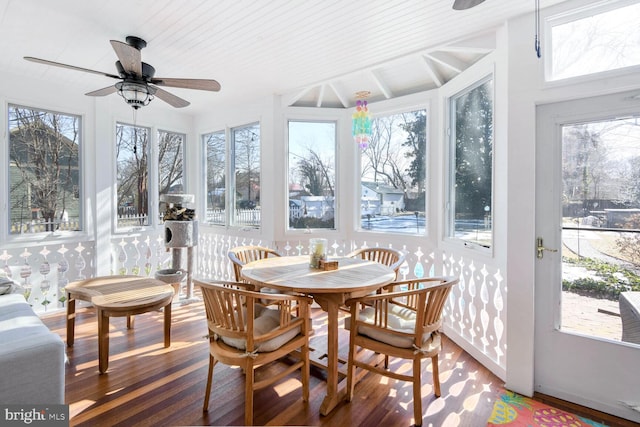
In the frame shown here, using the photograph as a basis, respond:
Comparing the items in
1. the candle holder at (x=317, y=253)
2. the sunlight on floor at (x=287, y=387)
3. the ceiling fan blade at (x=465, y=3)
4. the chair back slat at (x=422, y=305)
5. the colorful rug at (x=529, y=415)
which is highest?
the ceiling fan blade at (x=465, y=3)

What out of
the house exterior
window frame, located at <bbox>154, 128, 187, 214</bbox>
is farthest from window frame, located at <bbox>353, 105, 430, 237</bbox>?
window frame, located at <bbox>154, 128, 187, 214</bbox>

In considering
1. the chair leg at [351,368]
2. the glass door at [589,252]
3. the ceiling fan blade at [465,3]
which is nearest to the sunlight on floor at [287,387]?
the chair leg at [351,368]

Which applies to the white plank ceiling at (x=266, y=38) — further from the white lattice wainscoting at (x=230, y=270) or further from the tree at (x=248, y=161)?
the white lattice wainscoting at (x=230, y=270)

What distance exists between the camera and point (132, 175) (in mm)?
4508

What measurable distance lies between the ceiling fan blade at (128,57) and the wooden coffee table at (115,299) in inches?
71.2

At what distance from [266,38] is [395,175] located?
2083 millimetres

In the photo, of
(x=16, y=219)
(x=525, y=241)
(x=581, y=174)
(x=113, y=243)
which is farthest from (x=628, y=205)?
(x=16, y=219)

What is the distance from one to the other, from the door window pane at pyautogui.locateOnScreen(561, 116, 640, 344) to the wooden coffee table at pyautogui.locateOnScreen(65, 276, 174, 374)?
10.5 ft

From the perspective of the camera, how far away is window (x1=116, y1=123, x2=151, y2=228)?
438 centimetres

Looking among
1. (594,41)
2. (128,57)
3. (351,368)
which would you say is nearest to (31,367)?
(351,368)

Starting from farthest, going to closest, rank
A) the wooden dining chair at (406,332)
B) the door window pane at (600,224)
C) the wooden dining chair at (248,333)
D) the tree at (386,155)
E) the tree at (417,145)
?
the tree at (386,155), the tree at (417,145), the door window pane at (600,224), the wooden dining chair at (406,332), the wooden dining chair at (248,333)

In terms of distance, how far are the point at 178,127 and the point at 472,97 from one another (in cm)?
419

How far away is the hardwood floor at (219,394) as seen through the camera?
199 cm

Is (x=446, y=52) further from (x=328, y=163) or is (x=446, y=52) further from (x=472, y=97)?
(x=328, y=163)
